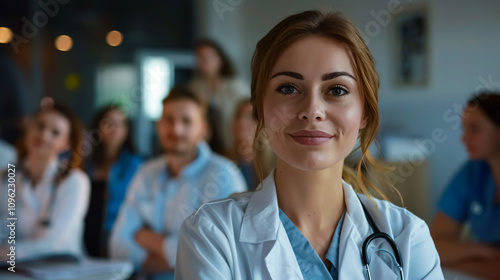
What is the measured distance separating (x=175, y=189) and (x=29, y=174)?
69cm

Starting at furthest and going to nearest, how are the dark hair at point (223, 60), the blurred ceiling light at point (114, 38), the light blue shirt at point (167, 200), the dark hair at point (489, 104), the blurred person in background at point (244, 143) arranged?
1. the blurred ceiling light at point (114, 38)
2. the dark hair at point (223, 60)
3. the blurred person in background at point (244, 143)
4. the light blue shirt at point (167, 200)
5. the dark hair at point (489, 104)

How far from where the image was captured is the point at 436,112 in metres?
2.53

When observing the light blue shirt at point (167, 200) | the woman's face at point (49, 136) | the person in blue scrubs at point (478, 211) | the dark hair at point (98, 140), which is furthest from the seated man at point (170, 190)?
the person in blue scrubs at point (478, 211)

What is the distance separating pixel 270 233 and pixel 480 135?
4.59ft

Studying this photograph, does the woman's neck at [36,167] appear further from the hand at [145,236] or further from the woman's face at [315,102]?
the woman's face at [315,102]

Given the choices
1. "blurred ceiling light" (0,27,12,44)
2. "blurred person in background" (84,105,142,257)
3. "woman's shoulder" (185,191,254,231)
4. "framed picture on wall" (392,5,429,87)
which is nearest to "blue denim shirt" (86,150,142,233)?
"blurred person in background" (84,105,142,257)

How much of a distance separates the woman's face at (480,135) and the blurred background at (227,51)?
288 millimetres

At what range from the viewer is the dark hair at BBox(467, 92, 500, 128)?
1.84 m

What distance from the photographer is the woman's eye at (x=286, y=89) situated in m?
0.71

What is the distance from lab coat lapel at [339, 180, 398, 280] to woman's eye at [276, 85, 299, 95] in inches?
7.5

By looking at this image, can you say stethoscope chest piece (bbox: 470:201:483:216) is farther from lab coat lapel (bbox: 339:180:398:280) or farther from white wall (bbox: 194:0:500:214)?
lab coat lapel (bbox: 339:180:398:280)

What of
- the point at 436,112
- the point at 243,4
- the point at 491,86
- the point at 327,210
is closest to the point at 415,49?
the point at 436,112

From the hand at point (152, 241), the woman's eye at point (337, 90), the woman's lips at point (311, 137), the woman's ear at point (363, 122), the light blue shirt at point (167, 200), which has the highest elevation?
the woman's eye at point (337, 90)

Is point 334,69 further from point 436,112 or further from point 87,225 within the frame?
point 87,225
